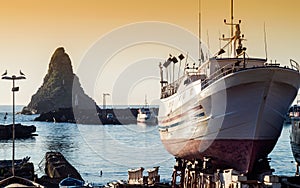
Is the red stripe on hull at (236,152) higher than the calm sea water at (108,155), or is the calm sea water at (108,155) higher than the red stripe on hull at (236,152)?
the red stripe on hull at (236,152)

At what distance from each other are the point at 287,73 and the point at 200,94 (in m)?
5.53

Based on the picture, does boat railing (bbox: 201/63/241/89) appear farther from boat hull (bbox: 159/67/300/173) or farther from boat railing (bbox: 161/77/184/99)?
boat railing (bbox: 161/77/184/99)

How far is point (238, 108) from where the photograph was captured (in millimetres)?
39625

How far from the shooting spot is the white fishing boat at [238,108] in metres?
39.0

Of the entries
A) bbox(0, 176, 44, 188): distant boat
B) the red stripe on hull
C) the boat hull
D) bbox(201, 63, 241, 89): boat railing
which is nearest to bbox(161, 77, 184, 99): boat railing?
bbox(201, 63, 241, 89): boat railing

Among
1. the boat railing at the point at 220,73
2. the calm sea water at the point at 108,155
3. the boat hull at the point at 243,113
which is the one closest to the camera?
the boat hull at the point at 243,113

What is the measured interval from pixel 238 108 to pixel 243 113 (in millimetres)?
406

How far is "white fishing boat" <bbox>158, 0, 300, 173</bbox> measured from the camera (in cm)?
3900

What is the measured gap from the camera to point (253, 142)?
130ft

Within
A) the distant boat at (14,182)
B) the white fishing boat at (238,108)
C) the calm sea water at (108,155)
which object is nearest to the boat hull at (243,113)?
the white fishing boat at (238,108)

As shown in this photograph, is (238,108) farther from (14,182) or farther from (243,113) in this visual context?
A: (14,182)

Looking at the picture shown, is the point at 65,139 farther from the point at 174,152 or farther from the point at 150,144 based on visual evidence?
the point at 174,152

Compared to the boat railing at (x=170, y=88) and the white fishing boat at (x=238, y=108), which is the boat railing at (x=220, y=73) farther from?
the boat railing at (x=170, y=88)

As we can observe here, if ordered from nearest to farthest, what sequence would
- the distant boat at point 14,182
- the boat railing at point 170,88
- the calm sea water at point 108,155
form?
the distant boat at point 14,182, the boat railing at point 170,88, the calm sea water at point 108,155
